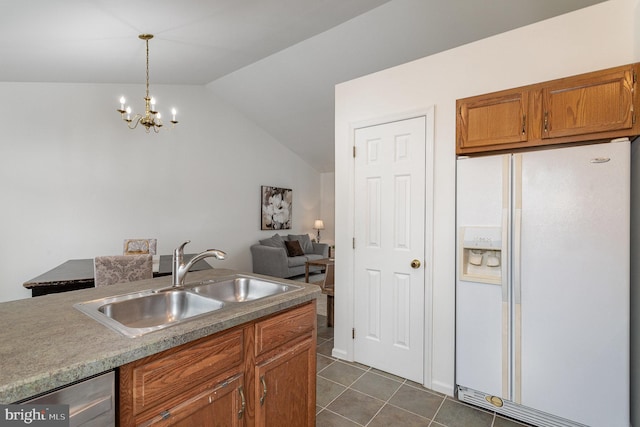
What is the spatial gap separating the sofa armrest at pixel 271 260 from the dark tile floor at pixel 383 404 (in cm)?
339

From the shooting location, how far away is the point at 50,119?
4.01 metres

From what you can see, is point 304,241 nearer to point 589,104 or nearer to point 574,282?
point 574,282

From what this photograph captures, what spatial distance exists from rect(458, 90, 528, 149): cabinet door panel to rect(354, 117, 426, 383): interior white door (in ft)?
1.11

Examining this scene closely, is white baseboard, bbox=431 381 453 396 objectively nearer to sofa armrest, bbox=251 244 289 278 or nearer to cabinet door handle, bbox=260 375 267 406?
cabinet door handle, bbox=260 375 267 406

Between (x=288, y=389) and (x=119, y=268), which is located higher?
(x=119, y=268)

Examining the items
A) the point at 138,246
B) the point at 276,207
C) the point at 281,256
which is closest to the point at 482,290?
the point at 138,246

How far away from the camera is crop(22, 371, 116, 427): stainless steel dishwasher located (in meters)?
0.80

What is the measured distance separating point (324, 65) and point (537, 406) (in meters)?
4.34

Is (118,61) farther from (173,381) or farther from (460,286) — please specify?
(460,286)

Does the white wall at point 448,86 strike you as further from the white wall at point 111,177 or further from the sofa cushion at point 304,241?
the sofa cushion at point 304,241

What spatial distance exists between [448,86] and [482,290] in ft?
4.98

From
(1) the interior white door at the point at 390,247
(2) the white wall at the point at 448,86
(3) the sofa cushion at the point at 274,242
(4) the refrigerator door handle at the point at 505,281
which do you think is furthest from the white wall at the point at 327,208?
(4) the refrigerator door handle at the point at 505,281

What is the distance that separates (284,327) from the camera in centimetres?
146

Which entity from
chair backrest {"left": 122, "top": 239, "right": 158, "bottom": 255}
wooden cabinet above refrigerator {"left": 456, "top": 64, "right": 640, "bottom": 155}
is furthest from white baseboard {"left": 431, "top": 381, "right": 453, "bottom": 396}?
chair backrest {"left": 122, "top": 239, "right": 158, "bottom": 255}
